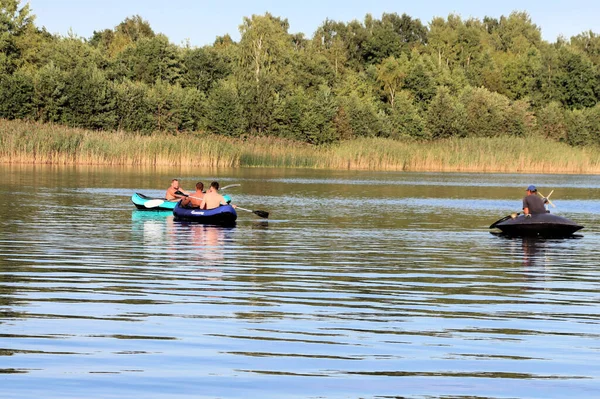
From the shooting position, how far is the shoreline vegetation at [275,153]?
57.2 m

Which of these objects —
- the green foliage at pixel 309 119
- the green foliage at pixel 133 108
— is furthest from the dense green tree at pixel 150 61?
the green foliage at pixel 309 119

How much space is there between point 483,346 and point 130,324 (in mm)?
3193

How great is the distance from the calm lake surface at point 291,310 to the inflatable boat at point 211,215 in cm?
46

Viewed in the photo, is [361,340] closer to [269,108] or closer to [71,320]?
[71,320]

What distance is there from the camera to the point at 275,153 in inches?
2712

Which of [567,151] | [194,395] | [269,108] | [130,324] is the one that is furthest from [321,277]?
[269,108]

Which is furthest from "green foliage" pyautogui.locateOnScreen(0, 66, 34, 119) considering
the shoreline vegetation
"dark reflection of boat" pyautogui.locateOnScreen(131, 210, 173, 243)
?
"dark reflection of boat" pyautogui.locateOnScreen(131, 210, 173, 243)

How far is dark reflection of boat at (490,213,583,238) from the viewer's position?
2334 centimetres

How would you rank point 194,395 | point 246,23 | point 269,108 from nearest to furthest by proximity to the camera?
point 194,395
point 269,108
point 246,23

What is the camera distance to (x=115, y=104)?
3091 inches

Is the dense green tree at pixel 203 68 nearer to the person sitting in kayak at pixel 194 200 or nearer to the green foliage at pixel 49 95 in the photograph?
the green foliage at pixel 49 95

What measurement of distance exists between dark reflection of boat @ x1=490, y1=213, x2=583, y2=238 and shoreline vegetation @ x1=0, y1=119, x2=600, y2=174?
37.2 meters

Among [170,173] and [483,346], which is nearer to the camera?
[483,346]

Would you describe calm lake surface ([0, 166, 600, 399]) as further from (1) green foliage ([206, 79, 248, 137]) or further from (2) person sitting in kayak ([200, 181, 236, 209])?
(1) green foliage ([206, 79, 248, 137])
